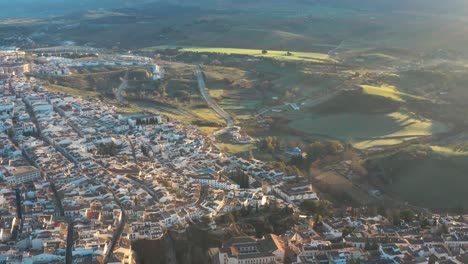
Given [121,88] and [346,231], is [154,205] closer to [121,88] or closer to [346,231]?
[346,231]

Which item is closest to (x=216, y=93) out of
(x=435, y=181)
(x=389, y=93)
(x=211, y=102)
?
(x=211, y=102)

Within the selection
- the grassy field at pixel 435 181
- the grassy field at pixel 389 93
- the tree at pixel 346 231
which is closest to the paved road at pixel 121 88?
the grassy field at pixel 389 93

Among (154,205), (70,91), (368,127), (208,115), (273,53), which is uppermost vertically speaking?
(154,205)

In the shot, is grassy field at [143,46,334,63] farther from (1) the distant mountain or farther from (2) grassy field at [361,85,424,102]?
(1) the distant mountain

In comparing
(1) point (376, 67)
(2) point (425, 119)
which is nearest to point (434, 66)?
(1) point (376, 67)

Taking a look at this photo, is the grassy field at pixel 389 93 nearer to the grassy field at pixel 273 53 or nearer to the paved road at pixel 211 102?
the paved road at pixel 211 102

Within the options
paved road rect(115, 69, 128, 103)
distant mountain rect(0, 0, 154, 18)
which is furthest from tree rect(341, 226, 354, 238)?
distant mountain rect(0, 0, 154, 18)

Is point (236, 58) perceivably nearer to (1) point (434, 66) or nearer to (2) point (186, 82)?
(2) point (186, 82)
